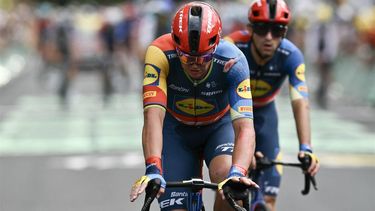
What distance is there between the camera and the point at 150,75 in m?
6.79

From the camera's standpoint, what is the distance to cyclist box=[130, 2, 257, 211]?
6.36 metres

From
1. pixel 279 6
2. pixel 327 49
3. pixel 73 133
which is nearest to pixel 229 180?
pixel 279 6

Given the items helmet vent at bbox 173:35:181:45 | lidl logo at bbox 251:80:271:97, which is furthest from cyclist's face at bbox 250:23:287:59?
helmet vent at bbox 173:35:181:45

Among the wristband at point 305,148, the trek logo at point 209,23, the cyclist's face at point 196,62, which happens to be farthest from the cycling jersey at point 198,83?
the wristband at point 305,148

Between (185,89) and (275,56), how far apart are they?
1.71 m

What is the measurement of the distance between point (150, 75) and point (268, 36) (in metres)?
1.78

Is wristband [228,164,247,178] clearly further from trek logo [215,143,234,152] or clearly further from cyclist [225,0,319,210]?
cyclist [225,0,319,210]

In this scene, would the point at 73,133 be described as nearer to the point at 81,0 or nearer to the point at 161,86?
the point at 161,86

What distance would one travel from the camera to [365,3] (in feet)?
109

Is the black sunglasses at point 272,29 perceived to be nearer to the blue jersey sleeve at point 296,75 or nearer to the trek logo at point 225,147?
the blue jersey sleeve at point 296,75

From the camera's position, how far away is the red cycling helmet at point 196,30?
249 inches

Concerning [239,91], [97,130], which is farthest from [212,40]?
[97,130]

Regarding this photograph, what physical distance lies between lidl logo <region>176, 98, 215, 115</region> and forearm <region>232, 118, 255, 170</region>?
0.50 m

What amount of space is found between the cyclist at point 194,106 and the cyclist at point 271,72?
93 centimetres
